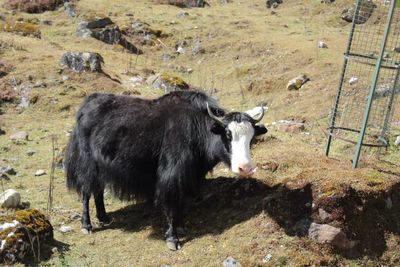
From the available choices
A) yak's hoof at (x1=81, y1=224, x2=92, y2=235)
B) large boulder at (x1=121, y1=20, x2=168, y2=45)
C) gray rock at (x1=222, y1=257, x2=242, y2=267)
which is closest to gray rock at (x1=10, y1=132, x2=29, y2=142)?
yak's hoof at (x1=81, y1=224, x2=92, y2=235)

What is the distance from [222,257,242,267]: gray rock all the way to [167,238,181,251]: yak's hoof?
69 cm

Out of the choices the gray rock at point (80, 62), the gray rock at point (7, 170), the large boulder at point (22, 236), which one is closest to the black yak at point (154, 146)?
the large boulder at point (22, 236)

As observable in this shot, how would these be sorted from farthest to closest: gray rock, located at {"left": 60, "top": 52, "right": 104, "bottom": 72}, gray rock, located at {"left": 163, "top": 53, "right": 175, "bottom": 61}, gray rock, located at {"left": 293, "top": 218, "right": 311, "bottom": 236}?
gray rock, located at {"left": 163, "top": 53, "right": 175, "bottom": 61} → gray rock, located at {"left": 60, "top": 52, "right": 104, "bottom": 72} → gray rock, located at {"left": 293, "top": 218, "right": 311, "bottom": 236}

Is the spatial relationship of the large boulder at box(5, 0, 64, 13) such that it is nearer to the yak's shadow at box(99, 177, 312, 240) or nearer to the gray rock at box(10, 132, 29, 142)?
the gray rock at box(10, 132, 29, 142)

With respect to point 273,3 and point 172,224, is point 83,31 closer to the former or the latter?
point 273,3

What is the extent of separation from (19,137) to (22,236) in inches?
219

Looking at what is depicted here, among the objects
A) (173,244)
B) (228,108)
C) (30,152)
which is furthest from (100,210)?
(228,108)

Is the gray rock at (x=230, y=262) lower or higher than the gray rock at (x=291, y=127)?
higher

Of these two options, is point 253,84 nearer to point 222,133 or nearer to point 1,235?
point 222,133

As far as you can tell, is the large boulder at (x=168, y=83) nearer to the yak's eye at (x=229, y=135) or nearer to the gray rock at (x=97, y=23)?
the gray rock at (x=97, y=23)

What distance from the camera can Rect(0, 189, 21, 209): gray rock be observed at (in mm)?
6996

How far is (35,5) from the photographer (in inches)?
888

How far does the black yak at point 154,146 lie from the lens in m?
6.04

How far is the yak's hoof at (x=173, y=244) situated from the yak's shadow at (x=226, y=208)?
0.19 meters
